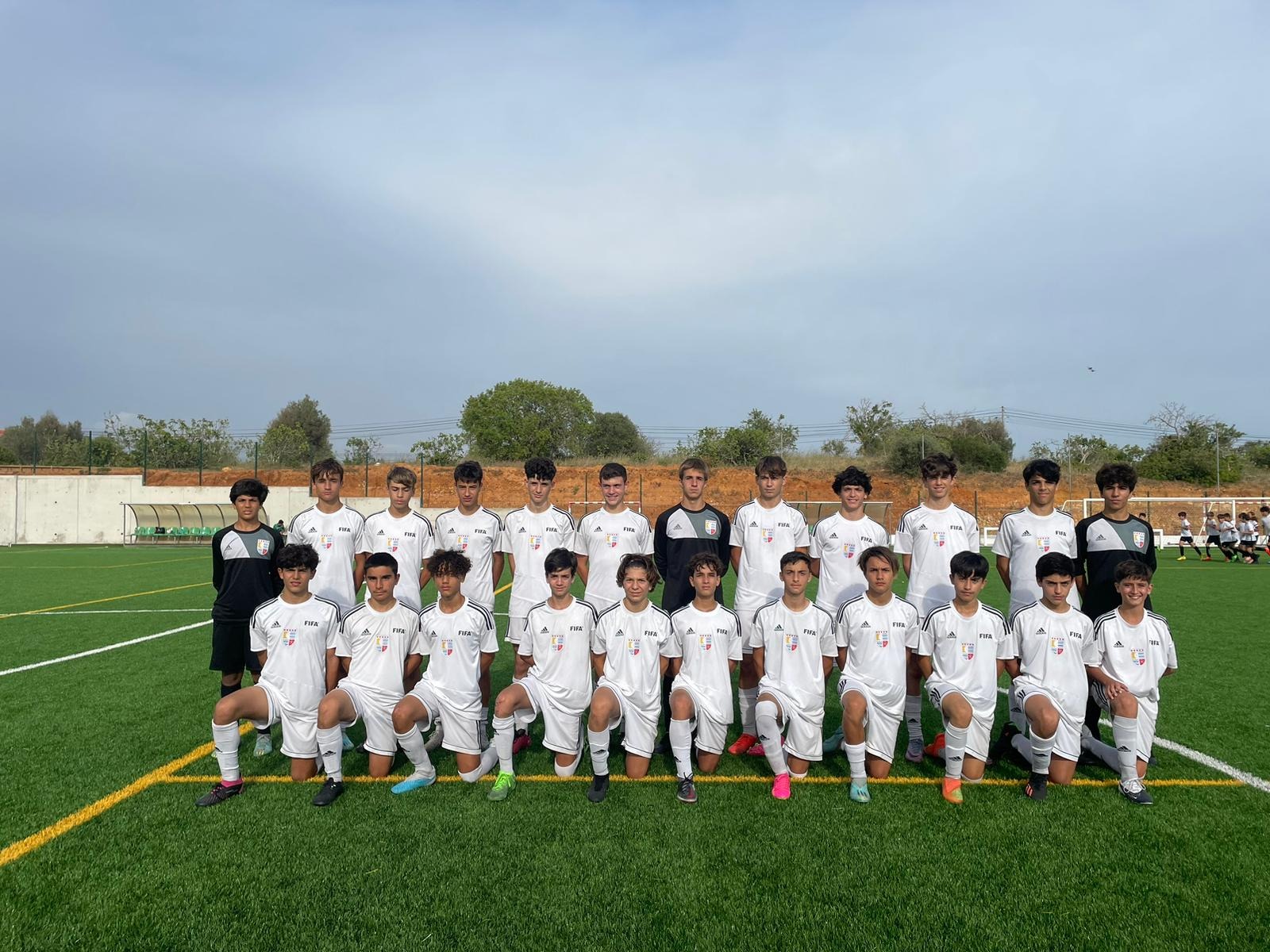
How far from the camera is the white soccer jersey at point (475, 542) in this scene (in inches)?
199

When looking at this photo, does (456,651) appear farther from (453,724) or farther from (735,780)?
(735,780)

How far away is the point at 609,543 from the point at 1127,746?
314 cm

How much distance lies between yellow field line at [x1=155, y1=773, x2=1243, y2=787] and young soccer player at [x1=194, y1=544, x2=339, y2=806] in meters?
0.20

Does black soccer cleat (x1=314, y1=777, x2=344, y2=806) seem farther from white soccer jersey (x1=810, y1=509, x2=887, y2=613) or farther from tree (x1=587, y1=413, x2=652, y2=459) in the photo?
tree (x1=587, y1=413, x2=652, y2=459)

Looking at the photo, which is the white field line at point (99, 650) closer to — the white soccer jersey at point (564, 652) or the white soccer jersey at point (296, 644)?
the white soccer jersey at point (296, 644)

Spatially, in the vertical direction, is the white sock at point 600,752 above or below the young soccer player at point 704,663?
below

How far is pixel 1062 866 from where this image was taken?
3.01 meters

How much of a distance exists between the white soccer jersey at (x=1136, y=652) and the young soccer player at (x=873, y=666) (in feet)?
3.20

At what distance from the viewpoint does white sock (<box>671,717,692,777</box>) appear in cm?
381

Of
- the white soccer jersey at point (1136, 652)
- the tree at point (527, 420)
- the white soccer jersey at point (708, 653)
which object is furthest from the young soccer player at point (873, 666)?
the tree at point (527, 420)

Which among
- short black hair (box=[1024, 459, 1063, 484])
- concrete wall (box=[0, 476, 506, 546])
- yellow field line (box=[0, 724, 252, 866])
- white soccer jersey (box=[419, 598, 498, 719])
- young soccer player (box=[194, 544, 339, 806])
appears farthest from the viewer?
concrete wall (box=[0, 476, 506, 546])

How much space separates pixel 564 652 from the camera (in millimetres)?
4168

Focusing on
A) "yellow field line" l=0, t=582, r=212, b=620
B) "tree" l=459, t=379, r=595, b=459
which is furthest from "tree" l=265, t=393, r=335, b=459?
"yellow field line" l=0, t=582, r=212, b=620

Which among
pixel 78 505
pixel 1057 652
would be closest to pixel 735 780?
pixel 1057 652
